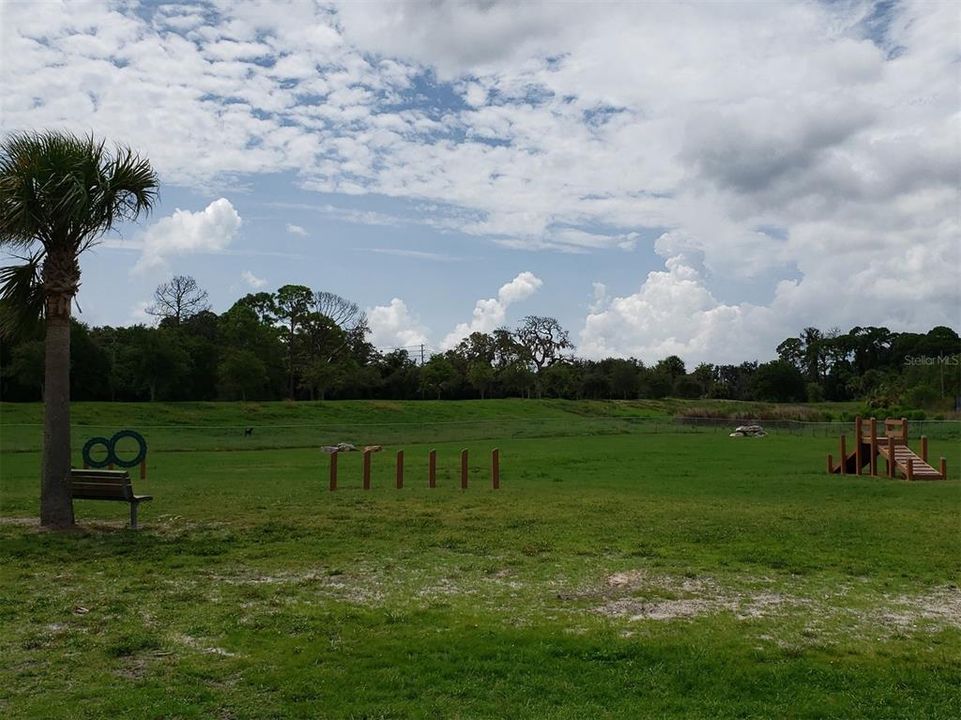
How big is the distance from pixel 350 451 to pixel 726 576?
25.6 m

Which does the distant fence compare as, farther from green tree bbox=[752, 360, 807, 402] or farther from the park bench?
green tree bbox=[752, 360, 807, 402]

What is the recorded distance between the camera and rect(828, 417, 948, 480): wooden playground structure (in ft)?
72.5

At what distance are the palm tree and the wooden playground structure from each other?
19.0m

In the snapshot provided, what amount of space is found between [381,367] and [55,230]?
8333cm

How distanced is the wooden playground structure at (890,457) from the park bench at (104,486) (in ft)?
59.5

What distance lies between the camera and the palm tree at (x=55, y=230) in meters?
12.1

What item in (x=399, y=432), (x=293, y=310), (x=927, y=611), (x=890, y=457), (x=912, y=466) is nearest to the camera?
(x=927, y=611)

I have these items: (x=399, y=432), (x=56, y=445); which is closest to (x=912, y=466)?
(x=56, y=445)

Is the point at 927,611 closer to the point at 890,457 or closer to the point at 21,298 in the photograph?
the point at 21,298

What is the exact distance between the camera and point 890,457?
74.8 ft

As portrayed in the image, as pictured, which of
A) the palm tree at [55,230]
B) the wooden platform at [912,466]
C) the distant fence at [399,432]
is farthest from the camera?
the distant fence at [399,432]

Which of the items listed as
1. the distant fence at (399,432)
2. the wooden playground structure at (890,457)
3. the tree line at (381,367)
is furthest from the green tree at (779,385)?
the wooden playground structure at (890,457)

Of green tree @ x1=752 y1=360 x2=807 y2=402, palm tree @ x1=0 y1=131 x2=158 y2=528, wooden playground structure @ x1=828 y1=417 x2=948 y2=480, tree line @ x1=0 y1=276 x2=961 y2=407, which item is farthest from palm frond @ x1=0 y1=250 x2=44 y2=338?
green tree @ x1=752 y1=360 x2=807 y2=402

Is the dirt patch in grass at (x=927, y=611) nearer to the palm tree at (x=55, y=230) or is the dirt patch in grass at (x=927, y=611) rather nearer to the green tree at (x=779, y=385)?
the palm tree at (x=55, y=230)
